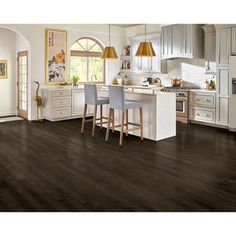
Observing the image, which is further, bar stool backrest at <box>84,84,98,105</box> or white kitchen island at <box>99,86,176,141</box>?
bar stool backrest at <box>84,84,98,105</box>

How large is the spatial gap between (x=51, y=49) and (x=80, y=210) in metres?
6.08

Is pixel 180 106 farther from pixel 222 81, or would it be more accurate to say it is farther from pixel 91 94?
pixel 91 94

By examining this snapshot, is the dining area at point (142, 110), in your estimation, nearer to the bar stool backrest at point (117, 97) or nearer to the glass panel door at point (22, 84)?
the bar stool backrest at point (117, 97)

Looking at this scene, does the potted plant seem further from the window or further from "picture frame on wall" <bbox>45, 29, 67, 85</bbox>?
the window

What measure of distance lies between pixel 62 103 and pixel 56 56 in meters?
1.31

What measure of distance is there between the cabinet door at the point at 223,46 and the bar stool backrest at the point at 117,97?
2.63 metres

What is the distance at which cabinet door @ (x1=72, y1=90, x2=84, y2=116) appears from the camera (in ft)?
26.6

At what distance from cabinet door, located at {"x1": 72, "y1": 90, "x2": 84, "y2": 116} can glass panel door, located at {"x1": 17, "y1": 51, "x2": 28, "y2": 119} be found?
1252 mm

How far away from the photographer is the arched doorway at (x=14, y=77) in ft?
26.7

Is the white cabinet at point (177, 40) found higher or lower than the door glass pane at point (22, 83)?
higher

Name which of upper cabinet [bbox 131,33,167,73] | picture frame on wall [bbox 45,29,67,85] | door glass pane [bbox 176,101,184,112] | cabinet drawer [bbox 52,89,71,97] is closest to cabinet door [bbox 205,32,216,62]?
door glass pane [bbox 176,101,184,112]

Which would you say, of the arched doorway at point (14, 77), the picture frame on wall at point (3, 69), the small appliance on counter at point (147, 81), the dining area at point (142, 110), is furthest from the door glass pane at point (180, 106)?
the picture frame on wall at point (3, 69)
